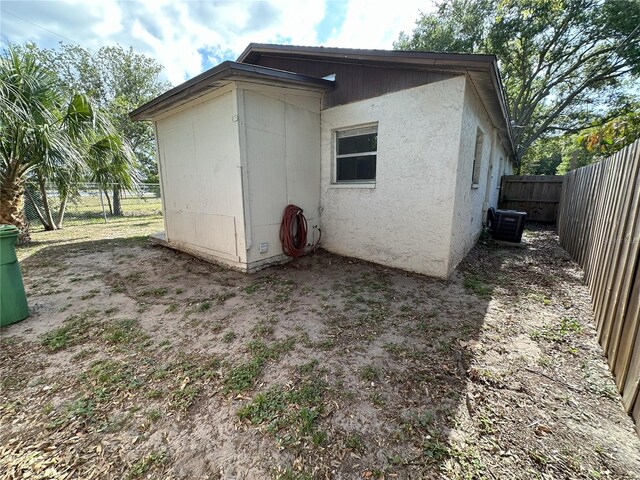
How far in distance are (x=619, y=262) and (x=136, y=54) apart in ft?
70.9

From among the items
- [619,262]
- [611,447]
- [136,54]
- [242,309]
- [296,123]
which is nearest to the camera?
[611,447]

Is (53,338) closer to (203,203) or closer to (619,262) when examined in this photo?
(203,203)

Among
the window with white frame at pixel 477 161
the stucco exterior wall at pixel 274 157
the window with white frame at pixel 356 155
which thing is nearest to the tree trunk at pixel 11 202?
the stucco exterior wall at pixel 274 157

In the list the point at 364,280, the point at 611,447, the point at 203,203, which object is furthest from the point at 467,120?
the point at 203,203

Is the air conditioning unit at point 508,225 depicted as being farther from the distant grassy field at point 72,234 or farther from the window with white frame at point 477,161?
the distant grassy field at point 72,234

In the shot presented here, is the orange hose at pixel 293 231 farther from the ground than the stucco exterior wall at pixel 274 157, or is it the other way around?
the stucco exterior wall at pixel 274 157

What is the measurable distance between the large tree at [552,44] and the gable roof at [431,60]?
9.53m

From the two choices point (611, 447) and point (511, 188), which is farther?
point (511, 188)

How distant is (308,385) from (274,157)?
372 cm

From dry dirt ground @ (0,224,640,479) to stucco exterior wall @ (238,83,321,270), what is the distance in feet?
3.94

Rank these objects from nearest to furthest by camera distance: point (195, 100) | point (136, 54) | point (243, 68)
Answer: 1. point (243, 68)
2. point (195, 100)
3. point (136, 54)

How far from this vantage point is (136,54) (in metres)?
15.2

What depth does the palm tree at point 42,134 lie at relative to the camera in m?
4.79

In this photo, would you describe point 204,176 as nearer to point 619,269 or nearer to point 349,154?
point 349,154
